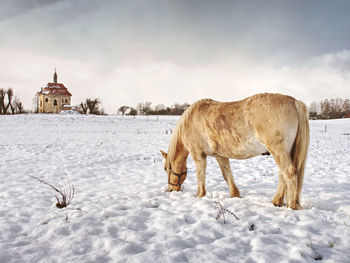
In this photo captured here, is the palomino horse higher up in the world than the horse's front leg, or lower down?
higher up

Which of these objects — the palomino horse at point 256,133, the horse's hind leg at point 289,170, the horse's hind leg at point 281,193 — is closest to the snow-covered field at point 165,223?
the horse's hind leg at point 281,193

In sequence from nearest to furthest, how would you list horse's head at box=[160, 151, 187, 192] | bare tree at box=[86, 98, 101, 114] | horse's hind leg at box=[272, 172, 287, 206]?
horse's hind leg at box=[272, 172, 287, 206] < horse's head at box=[160, 151, 187, 192] < bare tree at box=[86, 98, 101, 114]

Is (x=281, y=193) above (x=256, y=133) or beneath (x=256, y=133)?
beneath

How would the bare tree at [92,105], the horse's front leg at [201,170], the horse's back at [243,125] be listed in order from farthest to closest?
the bare tree at [92,105]
the horse's front leg at [201,170]
the horse's back at [243,125]

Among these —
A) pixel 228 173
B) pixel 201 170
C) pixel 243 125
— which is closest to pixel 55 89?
pixel 201 170

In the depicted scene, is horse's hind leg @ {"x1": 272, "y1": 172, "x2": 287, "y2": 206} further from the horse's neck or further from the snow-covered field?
the horse's neck

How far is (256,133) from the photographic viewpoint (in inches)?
139

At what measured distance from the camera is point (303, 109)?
11.4 feet

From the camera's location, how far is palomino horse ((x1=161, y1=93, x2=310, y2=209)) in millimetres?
3367

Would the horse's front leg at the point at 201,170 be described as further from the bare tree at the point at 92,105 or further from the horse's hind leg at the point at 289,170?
the bare tree at the point at 92,105

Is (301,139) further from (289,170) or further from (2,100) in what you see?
(2,100)

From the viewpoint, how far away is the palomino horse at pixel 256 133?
3367mm

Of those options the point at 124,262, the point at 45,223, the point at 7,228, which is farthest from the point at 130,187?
the point at 124,262

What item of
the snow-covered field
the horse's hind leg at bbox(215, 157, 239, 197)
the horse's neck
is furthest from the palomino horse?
the snow-covered field
